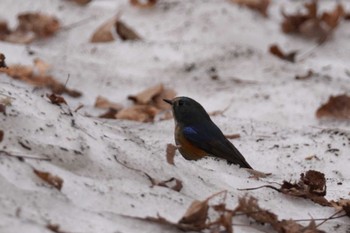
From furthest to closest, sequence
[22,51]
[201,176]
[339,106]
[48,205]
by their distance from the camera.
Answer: [22,51], [339,106], [201,176], [48,205]

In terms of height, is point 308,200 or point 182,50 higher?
point 308,200

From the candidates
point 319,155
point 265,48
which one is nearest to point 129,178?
point 319,155

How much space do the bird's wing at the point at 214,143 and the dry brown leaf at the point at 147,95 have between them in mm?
1464

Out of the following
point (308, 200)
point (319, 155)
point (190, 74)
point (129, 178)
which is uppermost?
point (129, 178)

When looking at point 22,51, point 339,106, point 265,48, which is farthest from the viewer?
point 265,48

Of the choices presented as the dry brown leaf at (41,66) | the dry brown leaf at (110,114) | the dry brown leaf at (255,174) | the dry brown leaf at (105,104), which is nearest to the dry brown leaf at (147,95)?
the dry brown leaf at (105,104)

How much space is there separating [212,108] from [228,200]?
2.73 m

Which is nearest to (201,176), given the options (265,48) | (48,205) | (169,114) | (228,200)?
(228,200)

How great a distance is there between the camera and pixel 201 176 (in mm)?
3955

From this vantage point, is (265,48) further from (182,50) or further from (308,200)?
(308,200)

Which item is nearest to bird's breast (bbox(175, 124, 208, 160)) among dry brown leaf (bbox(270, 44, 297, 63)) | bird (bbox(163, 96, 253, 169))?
bird (bbox(163, 96, 253, 169))

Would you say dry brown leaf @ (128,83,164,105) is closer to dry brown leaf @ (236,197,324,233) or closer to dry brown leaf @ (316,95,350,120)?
dry brown leaf @ (316,95,350,120)

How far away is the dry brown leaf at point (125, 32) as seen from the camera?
743 cm

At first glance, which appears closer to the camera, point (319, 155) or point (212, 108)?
point (319, 155)
